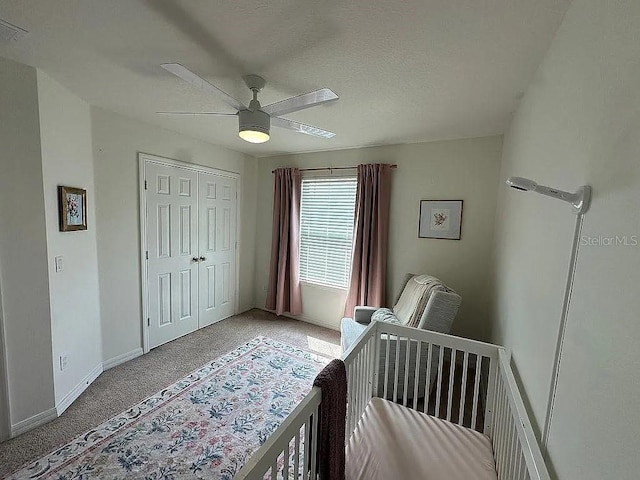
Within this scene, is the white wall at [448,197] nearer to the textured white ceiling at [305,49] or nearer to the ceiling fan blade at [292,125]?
the textured white ceiling at [305,49]

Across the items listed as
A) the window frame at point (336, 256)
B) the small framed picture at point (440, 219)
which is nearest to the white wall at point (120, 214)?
the window frame at point (336, 256)

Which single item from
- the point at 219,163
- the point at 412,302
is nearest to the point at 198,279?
the point at 219,163

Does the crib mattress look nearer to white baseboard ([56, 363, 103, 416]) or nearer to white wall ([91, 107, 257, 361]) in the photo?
white baseboard ([56, 363, 103, 416])

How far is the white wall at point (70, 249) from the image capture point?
76.5 inches

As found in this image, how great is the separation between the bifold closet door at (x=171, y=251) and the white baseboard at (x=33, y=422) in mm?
1043

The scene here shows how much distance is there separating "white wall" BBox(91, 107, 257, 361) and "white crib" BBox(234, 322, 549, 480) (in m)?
2.06

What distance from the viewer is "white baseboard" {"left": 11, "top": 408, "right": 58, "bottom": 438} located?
185 centimetres

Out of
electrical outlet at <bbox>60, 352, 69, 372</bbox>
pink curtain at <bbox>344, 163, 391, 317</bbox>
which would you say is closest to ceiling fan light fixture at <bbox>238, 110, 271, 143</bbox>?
pink curtain at <bbox>344, 163, 391, 317</bbox>

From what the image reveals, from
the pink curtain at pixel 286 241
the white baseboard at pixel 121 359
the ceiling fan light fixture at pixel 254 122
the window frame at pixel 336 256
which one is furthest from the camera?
the pink curtain at pixel 286 241

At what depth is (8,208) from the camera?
5.77 feet

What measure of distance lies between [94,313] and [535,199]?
342 cm

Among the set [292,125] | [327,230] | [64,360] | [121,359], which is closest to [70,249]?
[64,360]

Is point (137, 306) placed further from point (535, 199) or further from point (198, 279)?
point (535, 199)

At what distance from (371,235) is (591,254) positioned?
2.54 meters
